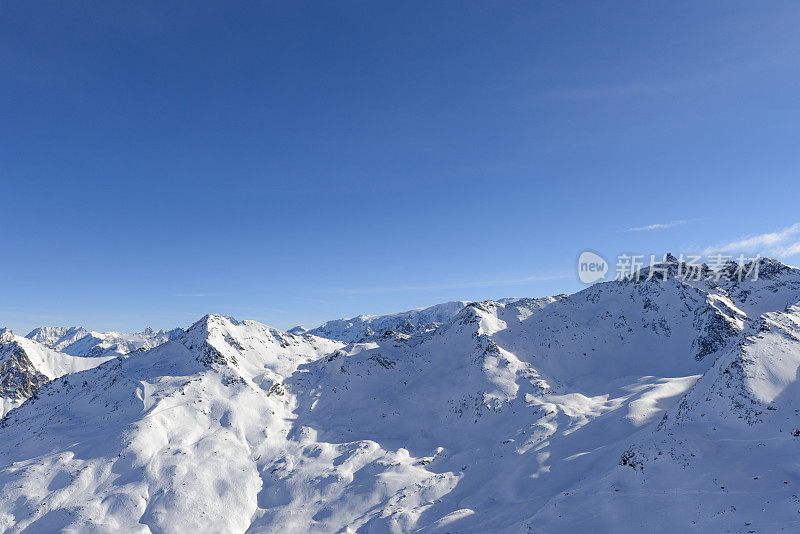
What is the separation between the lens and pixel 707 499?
2927cm

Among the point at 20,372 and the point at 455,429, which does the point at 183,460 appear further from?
the point at 20,372

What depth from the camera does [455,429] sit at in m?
69.4

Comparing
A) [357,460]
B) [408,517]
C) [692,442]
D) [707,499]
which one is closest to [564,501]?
[707,499]

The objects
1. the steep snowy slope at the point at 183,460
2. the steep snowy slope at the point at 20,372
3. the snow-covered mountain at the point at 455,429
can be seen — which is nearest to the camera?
the snow-covered mountain at the point at 455,429

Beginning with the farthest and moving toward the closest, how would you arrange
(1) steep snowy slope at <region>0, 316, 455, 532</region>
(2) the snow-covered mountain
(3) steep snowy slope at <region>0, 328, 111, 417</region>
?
(3) steep snowy slope at <region>0, 328, 111, 417</region>, (1) steep snowy slope at <region>0, 316, 455, 532</region>, (2) the snow-covered mountain

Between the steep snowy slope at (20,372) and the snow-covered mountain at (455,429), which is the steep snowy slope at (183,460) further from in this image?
the steep snowy slope at (20,372)

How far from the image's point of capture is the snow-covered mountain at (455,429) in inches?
1362

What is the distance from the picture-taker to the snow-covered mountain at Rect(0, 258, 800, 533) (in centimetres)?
3459

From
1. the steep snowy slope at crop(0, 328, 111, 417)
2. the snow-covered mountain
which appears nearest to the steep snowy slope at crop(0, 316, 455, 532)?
the snow-covered mountain

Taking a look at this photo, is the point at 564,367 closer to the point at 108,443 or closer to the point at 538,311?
the point at 538,311

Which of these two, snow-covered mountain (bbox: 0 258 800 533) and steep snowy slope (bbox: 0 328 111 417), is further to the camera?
steep snowy slope (bbox: 0 328 111 417)

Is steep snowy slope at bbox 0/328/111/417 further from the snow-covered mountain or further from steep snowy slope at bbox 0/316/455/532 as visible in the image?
the snow-covered mountain

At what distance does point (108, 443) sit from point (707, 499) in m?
76.8

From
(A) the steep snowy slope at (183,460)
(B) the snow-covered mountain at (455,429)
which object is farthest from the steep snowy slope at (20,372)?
(B) the snow-covered mountain at (455,429)
